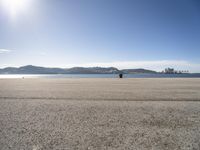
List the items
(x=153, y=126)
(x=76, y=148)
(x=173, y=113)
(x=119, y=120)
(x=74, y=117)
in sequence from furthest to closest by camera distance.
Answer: (x=173, y=113) < (x=74, y=117) < (x=119, y=120) < (x=153, y=126) < (x=76, y=148)

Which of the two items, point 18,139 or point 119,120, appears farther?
point 119,120

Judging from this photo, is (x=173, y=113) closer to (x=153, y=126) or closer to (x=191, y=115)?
(x=191, y=115)

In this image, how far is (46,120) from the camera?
6695 mm

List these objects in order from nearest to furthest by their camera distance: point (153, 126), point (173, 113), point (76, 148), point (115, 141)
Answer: point (76, 148)
point (115, 141)
point (153, 126)
point (173, 113)

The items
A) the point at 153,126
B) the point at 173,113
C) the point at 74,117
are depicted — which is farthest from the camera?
the point at 173,113

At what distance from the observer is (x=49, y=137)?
494 centimetres

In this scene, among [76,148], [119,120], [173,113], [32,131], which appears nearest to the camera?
[76,148]

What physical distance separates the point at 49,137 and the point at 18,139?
793 mm

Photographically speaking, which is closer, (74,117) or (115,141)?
(115,141)

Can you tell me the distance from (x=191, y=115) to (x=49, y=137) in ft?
18.7

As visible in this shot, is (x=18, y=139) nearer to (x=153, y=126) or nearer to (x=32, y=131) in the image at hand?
(x=32, y=131)

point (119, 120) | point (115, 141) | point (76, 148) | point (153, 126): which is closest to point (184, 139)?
point (153, 126)

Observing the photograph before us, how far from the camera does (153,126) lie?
5.94 m

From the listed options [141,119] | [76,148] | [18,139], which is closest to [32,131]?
[18,139]
